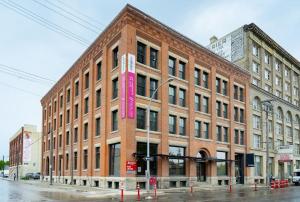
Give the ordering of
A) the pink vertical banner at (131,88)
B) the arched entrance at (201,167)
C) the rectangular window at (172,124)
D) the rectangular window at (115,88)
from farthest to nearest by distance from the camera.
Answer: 1. the arched entrance at (201,167)
2. the rectangular window at (172,124)
3. the rectangular window at (115,88)
4. the pink vertical banner at (131,88)

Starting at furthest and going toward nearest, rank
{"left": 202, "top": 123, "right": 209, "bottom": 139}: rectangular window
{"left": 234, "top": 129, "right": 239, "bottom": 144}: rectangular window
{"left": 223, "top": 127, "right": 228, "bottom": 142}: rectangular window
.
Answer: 1. {"left": 234, "top": 129, "right": 239, "bottom": 144}: rectangular window
2. {"left": 223, "top": 127, "right": 228, "bottom": 142}: rectangular window
3. {"left": 202, "top": 123, "right": 209, "bottom": 139}: rectangular window

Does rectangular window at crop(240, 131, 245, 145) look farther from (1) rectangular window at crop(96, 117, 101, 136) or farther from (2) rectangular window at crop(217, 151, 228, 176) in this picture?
(1) rectangular window at crop(96, 117, 101, 136)

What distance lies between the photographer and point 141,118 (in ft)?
122

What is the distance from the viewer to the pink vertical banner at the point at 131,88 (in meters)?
35.3

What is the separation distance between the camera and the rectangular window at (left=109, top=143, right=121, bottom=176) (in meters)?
36.9

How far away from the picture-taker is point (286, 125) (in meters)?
69.4

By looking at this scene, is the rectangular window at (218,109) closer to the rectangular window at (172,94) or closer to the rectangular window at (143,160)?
the rectangular window at (172,94)

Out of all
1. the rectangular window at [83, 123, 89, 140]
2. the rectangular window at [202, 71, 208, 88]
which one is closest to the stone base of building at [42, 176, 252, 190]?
the rectangular window at [83, 123, 89, 140]

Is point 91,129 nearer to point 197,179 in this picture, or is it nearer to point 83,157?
point 83,157

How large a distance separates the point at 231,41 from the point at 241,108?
16874 mm

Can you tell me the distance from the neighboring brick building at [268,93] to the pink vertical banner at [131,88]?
26282 mm

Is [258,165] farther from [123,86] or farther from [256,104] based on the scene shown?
[123,86]

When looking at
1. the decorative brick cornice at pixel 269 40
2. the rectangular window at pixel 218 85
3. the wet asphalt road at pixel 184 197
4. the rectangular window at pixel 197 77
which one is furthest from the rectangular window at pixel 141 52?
the decorative brick cornice at pixel 269 40

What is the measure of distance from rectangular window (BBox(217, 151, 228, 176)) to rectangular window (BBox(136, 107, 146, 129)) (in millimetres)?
13917
